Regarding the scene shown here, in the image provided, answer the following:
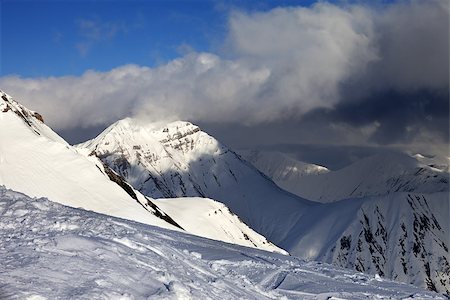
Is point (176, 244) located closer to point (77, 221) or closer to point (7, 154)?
point (77, 221)

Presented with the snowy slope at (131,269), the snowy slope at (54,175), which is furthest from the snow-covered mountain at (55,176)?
the snowy slope at (131,269)

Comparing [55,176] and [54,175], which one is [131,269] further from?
[54,175]

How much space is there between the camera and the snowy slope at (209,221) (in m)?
131

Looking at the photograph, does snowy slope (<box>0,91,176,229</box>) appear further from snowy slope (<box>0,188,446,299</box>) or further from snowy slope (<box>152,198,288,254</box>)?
snowy slope (<box>0,188,446,299</box>)

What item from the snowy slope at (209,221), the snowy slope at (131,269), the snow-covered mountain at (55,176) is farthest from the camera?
the snowy slope at (209,221)

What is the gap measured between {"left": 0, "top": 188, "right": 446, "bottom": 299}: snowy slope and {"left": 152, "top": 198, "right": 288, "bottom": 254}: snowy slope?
339 feet

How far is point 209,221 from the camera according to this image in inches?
5566

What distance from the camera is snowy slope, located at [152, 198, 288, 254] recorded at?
430 feet

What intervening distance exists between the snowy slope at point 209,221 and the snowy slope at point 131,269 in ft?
339

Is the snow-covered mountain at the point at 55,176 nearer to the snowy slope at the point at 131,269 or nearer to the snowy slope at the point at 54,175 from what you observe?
the snowy slope at the point at 54,175

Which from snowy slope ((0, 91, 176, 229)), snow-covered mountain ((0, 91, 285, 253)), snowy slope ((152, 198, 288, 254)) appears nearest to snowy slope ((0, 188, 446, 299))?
snow-covered mountain ((0, 91, 285, 253))

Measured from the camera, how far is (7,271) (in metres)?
13.5

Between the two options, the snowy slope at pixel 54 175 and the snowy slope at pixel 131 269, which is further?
the snowy slope at pixel 54 175

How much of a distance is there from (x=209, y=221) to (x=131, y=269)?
127029 mm
